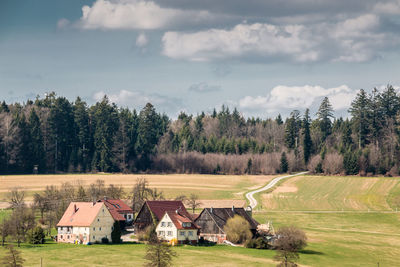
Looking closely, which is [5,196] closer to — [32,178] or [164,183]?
[32,178]

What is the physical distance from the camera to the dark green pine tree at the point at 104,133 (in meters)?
179

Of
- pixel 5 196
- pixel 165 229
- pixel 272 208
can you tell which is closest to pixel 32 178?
pixel 5 196

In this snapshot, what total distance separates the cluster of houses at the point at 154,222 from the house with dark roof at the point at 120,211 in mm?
216

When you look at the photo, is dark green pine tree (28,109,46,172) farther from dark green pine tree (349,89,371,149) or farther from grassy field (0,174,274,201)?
dark green pine tree (349,89,371,149)

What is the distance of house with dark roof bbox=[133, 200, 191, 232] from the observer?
89625 millimetres

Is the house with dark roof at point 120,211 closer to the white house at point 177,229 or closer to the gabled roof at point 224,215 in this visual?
the white house at point 177,229

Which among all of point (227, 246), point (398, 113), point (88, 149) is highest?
point (398, 113)

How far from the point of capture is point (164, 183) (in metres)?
147

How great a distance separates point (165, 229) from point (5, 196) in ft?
157

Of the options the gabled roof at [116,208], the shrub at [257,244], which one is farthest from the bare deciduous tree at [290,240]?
the gabled roof at [116,208]

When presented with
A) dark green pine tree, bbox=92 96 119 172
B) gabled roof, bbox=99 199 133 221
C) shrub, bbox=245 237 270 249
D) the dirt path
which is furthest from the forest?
shrub, bbox=245 237 270 249

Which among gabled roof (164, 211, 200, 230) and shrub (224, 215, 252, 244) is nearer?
shrub (224, 215, 252, 244)

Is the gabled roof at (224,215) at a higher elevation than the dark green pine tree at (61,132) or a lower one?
lower

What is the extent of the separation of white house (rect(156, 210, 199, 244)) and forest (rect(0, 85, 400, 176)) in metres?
88.7
